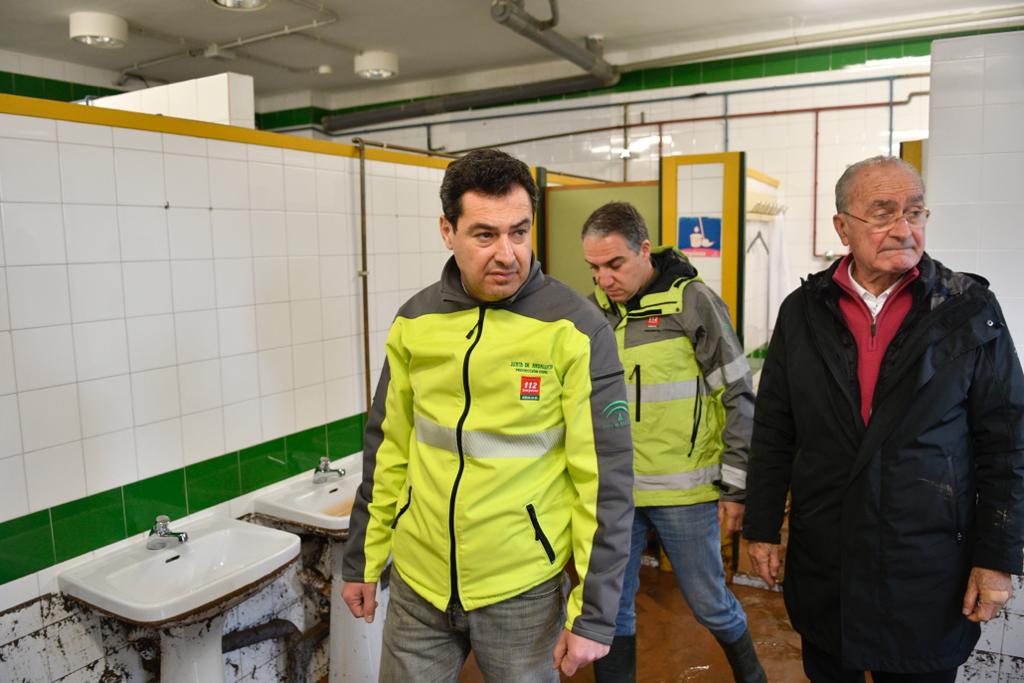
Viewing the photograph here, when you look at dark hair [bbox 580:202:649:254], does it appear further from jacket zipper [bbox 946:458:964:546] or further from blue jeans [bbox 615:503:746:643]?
jacket zipper [bbox 946:458:964:546]

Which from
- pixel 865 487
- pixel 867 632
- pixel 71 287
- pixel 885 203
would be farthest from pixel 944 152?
pixel 71 287

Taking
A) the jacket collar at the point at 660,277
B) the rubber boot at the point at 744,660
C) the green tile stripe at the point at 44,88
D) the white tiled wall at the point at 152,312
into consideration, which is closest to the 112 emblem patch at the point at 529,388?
the jacket collar at the point at 660,277

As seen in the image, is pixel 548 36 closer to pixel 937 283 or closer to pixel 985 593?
pixel 937 283

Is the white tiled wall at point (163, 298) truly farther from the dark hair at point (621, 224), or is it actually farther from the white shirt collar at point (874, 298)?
the white shirt collar at point (874, 298)

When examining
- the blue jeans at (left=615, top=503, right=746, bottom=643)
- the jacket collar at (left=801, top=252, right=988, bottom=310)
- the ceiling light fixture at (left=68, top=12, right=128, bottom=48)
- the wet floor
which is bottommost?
the wet floor

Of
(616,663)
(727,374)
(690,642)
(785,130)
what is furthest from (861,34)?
(616,663)

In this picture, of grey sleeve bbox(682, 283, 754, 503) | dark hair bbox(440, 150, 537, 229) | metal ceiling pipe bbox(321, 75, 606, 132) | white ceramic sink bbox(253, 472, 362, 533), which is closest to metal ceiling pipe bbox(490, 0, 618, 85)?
metal ceiling pipe bbox(321, 75, 606, 132)

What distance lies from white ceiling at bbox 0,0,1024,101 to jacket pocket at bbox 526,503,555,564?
16.7ft

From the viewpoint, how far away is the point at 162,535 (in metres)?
2.48

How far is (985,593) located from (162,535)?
7.65 feet

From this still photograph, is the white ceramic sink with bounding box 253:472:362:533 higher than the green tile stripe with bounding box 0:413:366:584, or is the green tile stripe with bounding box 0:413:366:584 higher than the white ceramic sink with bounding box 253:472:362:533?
the green tile stripe with bounding box 0:413:366:584

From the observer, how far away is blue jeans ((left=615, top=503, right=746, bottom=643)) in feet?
7.58

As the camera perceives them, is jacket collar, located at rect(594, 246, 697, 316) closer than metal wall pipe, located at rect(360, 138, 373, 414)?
Yes

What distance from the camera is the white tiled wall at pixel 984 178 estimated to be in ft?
8.31
